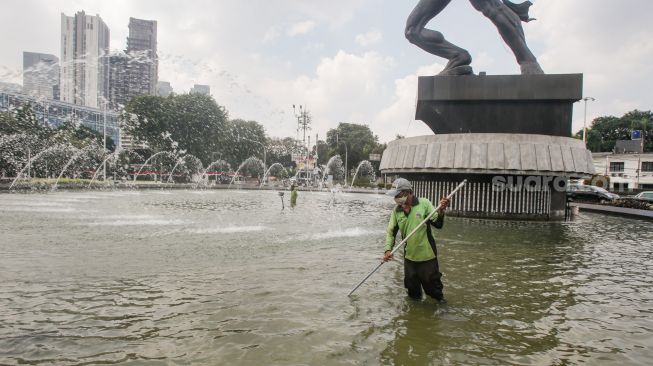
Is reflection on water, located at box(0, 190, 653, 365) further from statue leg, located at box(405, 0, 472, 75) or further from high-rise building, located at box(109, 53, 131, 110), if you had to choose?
high-rise building, located at box(109, 53, 131, 110)

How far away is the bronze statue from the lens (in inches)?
579

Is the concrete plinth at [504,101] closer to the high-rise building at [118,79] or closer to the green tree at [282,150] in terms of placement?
the high-rise building at [118,79]

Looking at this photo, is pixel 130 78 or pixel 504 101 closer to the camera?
pixel 504 101

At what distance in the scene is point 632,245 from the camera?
9750mm

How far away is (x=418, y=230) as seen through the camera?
4895mm

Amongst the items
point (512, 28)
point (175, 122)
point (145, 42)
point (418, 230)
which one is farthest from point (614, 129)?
point (145, 42)

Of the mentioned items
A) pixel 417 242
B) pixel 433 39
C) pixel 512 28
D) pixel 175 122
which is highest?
pixel 175 122

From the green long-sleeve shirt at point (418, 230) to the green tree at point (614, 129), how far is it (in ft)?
237

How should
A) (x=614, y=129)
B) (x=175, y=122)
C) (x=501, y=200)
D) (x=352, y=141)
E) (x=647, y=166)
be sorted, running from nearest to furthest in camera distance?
(x=501, y=200)
(x=175, y=122)
(x=647, y=166)
(x=614, y=129)
(x=352, y=141)

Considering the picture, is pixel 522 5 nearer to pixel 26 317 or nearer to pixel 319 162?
pixel 26 317

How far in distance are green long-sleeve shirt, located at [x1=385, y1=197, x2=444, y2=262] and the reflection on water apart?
0.64m

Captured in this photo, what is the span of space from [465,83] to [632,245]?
7187 millimetres

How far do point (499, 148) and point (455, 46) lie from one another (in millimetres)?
4581

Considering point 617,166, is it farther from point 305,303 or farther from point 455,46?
point 305,303
